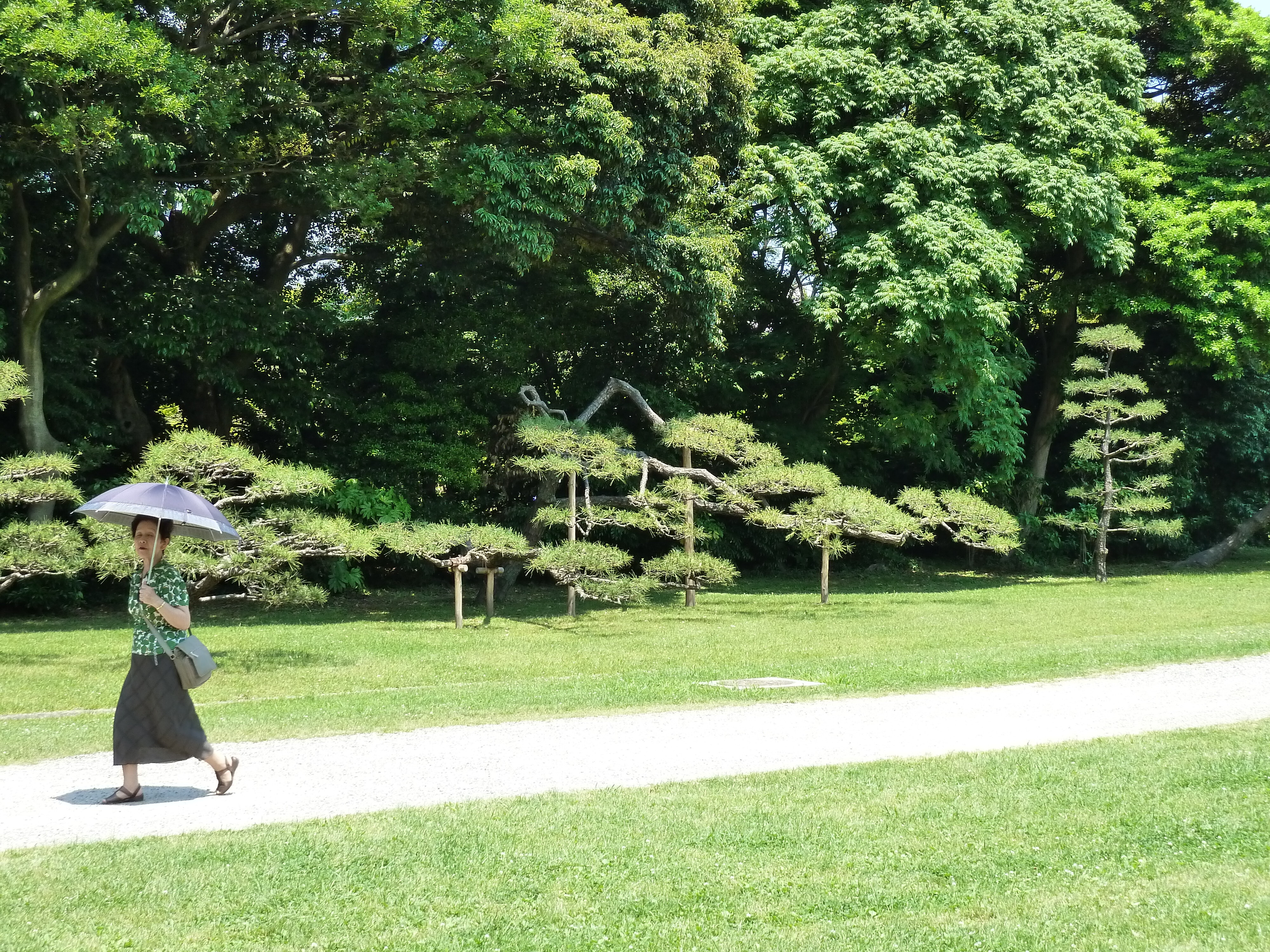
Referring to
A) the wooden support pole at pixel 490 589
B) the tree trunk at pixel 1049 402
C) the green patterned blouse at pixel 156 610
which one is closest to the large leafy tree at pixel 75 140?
the wooden support pole at pixel 490 589

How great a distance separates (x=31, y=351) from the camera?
722 inches

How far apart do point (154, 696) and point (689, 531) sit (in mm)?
13545

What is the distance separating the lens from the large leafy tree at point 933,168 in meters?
23.3

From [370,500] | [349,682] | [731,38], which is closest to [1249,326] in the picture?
[731,38]

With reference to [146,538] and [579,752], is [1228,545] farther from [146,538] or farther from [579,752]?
[146,538]

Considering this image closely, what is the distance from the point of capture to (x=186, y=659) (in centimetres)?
702

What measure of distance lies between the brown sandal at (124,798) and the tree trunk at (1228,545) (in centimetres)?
2927

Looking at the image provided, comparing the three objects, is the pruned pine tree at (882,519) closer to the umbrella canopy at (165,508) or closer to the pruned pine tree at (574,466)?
the pruned pine tree at (574,466)

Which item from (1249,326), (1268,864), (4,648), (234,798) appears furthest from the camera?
(1249,326)

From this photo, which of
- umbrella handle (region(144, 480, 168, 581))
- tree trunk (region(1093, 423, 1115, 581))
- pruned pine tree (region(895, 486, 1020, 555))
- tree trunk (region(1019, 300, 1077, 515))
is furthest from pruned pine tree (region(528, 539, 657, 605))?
tree trunk (region(1019, 300, 1077, 515))

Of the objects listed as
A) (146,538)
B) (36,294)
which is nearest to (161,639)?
(146,538)

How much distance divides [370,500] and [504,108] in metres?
7.63

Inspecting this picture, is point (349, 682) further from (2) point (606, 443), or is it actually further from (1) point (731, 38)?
(1) point (731, 38)

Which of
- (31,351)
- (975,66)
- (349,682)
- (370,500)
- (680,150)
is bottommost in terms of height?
(349,682)
